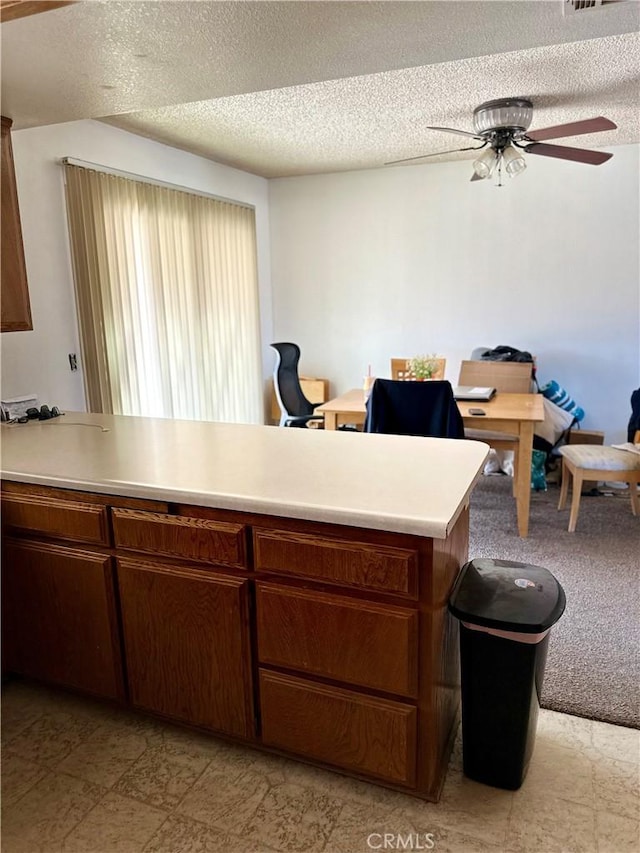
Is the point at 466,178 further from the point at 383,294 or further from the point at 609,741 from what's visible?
the point at 609,741

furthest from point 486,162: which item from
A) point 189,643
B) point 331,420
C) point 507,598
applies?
point 189,643

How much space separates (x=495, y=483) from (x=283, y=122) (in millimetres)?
2964

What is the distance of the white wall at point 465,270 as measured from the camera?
4.80 m

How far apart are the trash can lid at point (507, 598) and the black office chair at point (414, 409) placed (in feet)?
4.69

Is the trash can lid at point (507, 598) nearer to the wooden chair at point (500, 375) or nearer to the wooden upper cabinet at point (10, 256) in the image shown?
the wooden upper cabinet at point (10, 256)

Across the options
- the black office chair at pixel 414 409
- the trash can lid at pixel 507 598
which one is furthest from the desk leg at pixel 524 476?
the trash can lid at pixel 507 598

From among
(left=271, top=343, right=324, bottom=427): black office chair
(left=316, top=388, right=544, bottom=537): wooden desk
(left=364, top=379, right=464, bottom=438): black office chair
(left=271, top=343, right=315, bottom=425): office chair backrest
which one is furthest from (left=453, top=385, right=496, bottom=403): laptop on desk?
(left=271, top=343, right=315, bottom=425): office chair backrest

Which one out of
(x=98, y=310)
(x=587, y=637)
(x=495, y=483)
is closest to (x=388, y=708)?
(x=587, y=637)

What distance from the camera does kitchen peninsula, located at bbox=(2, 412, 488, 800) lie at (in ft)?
5.00

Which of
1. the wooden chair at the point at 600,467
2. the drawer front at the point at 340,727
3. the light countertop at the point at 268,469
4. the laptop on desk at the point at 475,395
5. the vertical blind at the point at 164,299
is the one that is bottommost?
the drawer front at the point at 340,727

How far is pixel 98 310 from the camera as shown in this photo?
139 inches

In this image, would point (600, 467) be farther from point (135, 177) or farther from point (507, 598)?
point (135, 177)

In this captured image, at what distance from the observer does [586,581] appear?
2930 millimetres

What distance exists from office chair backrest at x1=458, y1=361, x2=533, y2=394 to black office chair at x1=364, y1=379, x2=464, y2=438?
1316mm
